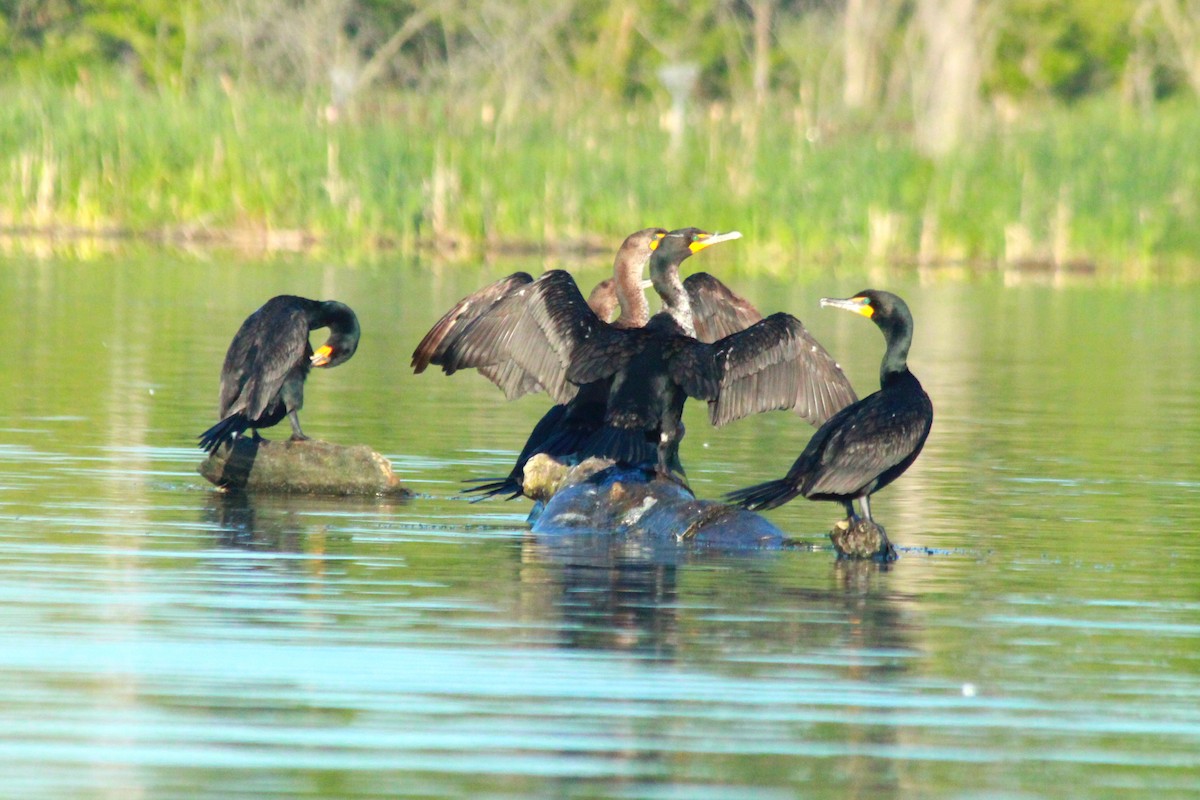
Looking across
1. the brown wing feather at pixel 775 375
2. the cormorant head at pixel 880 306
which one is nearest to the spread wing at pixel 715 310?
the brown wing feather at pixel 775 375

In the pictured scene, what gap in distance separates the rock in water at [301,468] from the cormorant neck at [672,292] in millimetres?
1340

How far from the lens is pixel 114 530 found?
8.46m

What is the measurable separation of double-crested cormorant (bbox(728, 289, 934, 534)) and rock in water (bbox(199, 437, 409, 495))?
6.26 ft

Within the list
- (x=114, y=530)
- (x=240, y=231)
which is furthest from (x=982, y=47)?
(x=114, y=530)

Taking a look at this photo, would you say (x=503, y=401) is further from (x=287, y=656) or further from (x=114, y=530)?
(x=287, y=656)

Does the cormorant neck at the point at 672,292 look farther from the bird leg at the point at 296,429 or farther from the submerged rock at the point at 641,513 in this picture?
the bird leg at the point at 296,429

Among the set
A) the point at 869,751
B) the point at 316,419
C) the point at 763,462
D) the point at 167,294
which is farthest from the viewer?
the point at 167,294

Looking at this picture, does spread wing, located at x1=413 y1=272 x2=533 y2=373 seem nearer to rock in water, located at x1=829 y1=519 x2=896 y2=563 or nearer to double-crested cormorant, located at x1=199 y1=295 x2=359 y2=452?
double-crested cormorant, located at x1=199 y1=295 x2=359 y2=452

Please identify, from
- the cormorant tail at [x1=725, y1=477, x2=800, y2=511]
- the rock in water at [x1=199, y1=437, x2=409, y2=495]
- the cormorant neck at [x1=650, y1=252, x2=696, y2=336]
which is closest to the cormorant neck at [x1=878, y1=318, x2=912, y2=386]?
the cormorant tail at [x1=725, y1=477, x2=800, y2=511]

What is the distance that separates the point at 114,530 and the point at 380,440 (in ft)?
11.7

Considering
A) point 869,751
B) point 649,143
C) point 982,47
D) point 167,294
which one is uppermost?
point 982,47

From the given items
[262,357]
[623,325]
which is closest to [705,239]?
[623,325]

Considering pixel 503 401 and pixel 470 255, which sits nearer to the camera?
pixel 503 401

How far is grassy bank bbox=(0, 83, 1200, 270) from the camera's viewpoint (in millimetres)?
27328
